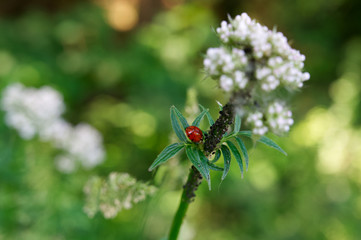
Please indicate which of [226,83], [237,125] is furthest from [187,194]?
[226,83]

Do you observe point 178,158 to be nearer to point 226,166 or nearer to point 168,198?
point 226,166

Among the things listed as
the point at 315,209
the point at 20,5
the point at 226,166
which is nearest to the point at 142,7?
the point at 20,5

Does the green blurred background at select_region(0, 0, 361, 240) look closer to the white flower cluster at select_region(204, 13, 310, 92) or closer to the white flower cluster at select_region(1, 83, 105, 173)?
the white flower cluster at select_region(1, 83, 105, 173)

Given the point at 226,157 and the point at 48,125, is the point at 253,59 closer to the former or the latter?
the point at 226,157

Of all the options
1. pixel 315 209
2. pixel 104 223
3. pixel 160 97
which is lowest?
pixel 104 223

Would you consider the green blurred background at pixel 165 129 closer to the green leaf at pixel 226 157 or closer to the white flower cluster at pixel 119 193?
the white flower cluster at pixel 119 193

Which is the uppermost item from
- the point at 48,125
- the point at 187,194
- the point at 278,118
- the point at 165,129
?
the point at 165,129
